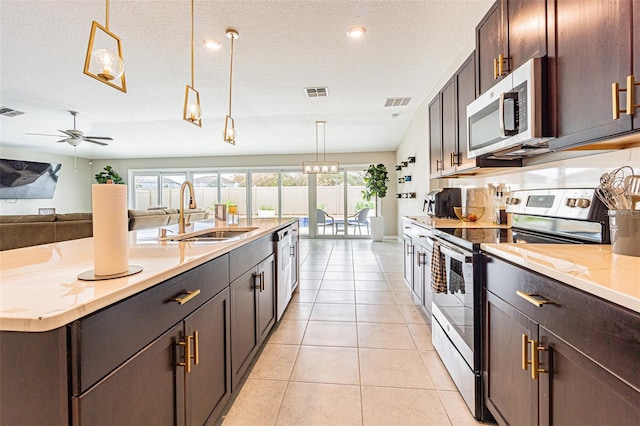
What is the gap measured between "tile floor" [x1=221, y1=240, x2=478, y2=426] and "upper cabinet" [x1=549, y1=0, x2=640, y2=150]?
1.46m

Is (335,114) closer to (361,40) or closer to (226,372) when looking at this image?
(361,40)

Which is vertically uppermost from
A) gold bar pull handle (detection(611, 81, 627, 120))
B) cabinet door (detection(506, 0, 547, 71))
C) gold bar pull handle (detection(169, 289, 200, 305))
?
cabinet door (detection(506, 0, 547, 71))

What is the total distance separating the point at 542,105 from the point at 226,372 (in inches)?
78.6

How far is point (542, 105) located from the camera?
4.82ft

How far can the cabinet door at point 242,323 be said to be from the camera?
1633 mm

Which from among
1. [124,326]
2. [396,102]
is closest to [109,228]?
[124,326]

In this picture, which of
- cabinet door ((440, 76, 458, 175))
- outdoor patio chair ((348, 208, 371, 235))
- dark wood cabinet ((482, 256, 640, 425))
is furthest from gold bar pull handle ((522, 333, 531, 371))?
outdoor patio chair ((348, 208, 371, 235))

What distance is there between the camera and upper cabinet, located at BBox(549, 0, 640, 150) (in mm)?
1012

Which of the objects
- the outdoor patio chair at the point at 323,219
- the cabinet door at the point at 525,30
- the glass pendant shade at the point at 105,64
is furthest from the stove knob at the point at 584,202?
the outdoor patio chair at the point at 323,219

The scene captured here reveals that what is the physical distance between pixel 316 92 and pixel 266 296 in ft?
9.85

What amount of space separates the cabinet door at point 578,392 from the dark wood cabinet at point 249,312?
134 centimetres

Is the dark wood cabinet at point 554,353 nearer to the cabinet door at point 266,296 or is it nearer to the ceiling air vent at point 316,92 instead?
the cabinet door at point 266,296

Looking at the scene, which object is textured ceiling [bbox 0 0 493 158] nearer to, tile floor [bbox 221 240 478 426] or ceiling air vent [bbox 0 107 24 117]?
ceiling air vent [bbox 0 107 24 117]

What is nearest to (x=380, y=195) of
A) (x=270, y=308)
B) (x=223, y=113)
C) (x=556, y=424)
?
(x=223, y=113)
